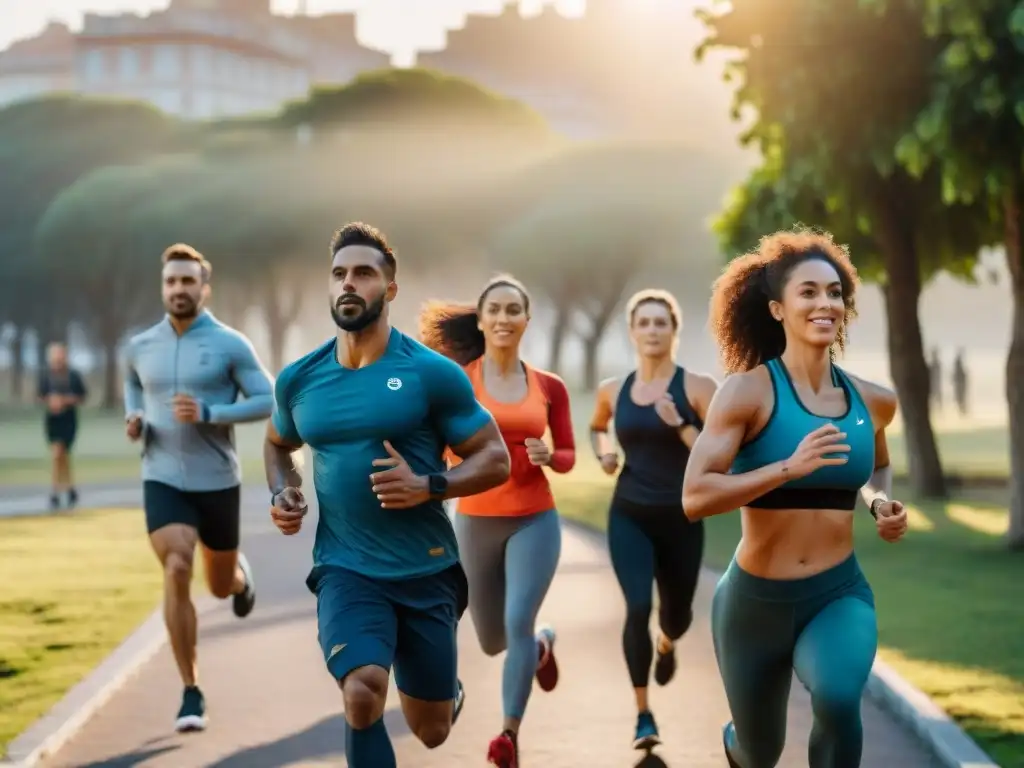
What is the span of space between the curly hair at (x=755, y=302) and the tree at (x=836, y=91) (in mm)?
A: 8862

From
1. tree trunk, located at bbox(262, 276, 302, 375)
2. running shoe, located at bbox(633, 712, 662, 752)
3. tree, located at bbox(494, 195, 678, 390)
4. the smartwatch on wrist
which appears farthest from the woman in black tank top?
tree trunk, located at bbox(262, 276, 302, 375)

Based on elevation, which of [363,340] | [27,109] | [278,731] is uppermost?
[27,109]

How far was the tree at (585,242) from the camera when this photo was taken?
56.5m

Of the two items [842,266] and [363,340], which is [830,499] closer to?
[842,266]

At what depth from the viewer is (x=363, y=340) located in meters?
5.46

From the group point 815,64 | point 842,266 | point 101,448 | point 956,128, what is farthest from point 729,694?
point 101,448

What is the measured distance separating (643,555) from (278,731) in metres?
1.84

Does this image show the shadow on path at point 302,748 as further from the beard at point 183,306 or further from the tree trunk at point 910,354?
the tree trunk at point 910,354

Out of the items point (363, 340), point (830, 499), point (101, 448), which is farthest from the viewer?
point (101, 448)

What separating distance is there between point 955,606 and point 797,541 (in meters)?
7.12

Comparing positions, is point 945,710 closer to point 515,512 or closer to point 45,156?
point 515,512

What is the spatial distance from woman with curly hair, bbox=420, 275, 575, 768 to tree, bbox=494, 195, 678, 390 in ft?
160

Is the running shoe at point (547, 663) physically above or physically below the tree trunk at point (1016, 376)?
below

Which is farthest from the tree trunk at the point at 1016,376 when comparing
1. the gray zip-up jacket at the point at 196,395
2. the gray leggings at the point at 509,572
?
the gray zip-up jacket at the point at 196,395
